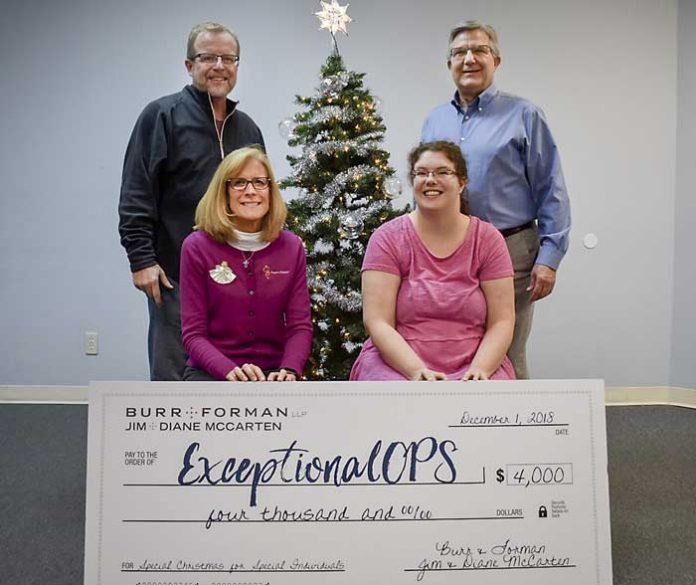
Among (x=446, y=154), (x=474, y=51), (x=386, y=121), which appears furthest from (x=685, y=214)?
(x=446, y=154)

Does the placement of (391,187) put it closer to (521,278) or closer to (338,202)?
(338,202)

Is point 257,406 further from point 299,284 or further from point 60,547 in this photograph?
point 60,547

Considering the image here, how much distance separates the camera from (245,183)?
1.92 metres

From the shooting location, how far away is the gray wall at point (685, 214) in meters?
3.91

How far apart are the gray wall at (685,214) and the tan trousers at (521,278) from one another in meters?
2.05

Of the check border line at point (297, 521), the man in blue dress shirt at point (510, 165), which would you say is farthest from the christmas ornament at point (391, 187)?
the check border line at point (297, 521)

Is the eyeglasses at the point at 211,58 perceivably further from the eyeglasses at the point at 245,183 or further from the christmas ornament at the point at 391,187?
the christmas ornament at the point at 391,187

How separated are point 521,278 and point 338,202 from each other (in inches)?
27.9

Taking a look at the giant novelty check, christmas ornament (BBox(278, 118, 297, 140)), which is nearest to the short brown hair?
the giant novelty check

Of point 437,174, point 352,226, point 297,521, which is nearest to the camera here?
point 297,521

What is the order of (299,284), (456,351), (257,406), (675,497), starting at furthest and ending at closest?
(675,497), (299,284), (456,351), (257,406)

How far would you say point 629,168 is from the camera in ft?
13.2

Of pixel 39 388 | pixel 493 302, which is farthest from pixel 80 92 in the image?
pixel 493 302

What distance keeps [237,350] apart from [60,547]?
2.71ft
